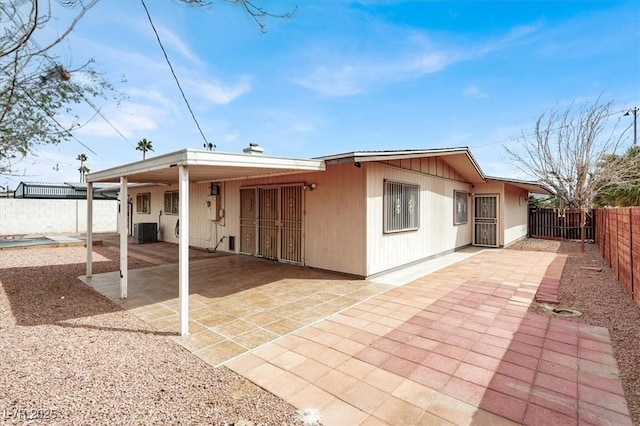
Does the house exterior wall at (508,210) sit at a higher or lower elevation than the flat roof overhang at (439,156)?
lower

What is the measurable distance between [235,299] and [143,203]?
1214cm

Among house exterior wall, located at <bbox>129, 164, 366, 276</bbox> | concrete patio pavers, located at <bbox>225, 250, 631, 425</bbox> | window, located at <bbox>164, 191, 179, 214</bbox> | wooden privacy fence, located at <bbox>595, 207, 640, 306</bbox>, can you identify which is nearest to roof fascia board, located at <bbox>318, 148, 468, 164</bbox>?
house exterior wall, located at <bbox>129, 164, 366, 276</bbox>

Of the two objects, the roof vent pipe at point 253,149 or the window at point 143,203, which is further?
the window at point 143,203

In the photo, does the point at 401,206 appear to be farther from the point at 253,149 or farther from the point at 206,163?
the point at 206,163

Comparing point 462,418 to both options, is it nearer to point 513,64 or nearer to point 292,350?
point 292,350

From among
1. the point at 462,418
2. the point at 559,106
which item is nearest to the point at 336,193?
the point at 462,418

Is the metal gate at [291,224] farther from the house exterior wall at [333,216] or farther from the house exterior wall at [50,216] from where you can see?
the house exterior wall at [50,216]

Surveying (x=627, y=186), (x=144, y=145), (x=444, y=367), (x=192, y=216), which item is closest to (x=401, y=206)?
(x=444, y=367)

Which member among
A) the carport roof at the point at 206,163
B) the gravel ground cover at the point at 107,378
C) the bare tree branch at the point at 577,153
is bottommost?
the gravel ground cover at the point at 107,378

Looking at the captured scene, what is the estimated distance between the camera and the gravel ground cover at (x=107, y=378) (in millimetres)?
2242

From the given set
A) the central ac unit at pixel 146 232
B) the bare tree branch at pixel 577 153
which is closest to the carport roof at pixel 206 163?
the central ac unit at pixel 146 232

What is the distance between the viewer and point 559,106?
604 inches

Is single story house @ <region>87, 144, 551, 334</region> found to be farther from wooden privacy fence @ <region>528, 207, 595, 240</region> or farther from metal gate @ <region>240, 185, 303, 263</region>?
wooden privacy fence @ <region>528, 207, 595, 240</region>

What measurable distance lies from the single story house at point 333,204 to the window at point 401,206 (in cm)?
3
